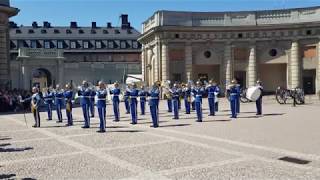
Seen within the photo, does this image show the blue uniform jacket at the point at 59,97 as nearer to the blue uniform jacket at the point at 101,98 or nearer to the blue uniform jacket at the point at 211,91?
the blue uniform jacket at the point at 101,98

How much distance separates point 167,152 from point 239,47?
3377 centimetres

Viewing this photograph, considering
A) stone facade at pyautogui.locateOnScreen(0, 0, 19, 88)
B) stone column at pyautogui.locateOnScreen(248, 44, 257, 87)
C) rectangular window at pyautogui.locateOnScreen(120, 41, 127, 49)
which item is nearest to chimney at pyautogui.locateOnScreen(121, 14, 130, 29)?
rectangular window at pyautogui.locateOnScreen(120, 41, 127, 49)

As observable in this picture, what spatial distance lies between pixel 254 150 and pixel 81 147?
4684 mm

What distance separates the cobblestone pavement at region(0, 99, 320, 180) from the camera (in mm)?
9500

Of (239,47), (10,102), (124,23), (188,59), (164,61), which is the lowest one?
(10,102)

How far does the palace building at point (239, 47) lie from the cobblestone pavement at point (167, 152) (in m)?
25.9

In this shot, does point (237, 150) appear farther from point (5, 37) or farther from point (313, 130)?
point (5, 37)

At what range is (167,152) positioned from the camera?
11.8 meters

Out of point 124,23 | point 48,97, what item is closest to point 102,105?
point 48,97

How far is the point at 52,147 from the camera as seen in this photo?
13.3 metres

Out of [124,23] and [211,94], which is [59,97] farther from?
[124,23]

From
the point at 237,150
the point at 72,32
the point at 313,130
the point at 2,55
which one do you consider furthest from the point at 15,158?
the point at 72,32

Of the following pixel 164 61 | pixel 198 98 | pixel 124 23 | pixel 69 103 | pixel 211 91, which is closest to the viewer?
pixel 69 103

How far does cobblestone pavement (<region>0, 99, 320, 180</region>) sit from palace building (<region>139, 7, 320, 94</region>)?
25.9 m
